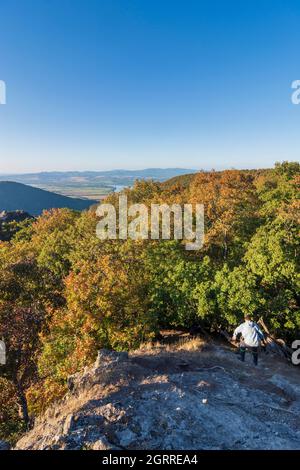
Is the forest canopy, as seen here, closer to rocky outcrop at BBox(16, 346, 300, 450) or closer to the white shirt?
rocky outcrop at BBox(16, 346, 300, 450)

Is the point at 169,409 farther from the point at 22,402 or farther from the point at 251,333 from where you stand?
the point at 22,402

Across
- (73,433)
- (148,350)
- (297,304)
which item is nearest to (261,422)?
(73,433)

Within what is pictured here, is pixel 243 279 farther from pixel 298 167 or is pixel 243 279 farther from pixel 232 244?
pixel 298 167

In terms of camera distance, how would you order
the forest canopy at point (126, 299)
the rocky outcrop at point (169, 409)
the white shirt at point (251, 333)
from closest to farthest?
the rocky outcrop at point (169, 409), the white shirt at point (251, 333), the forest canopy at point (126, 299)

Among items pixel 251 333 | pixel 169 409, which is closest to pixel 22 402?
pixel 169 409

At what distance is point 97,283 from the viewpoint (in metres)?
21.8

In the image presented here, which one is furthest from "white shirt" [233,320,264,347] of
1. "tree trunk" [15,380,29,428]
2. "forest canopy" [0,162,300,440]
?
"tree trunk" [15,380,29,428]

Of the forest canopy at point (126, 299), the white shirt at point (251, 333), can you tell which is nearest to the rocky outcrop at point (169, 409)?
the white shirt at point (251, 333)

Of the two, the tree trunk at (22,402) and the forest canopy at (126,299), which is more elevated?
the forest canopy at (126,299)

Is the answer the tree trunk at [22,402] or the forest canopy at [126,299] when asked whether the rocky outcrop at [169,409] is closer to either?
the forest canopy at [126,299]

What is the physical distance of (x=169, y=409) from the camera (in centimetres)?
1030

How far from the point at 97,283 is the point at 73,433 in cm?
1335

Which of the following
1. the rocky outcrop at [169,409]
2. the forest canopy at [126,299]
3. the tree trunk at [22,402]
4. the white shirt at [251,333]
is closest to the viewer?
the rocky outcrop at [169,409]

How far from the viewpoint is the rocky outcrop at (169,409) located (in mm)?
8867
